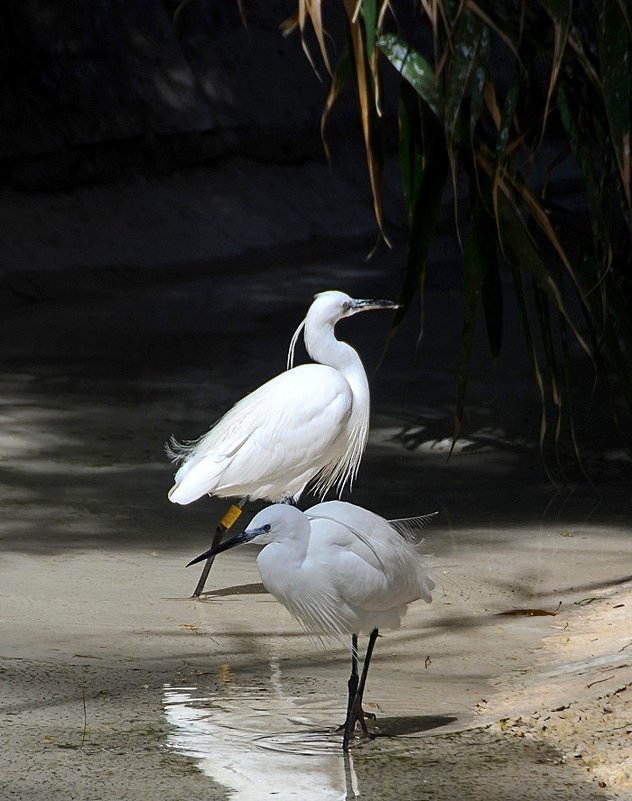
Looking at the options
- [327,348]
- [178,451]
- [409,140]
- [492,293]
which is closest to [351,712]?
[492,293]

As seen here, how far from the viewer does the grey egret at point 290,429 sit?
4613mm

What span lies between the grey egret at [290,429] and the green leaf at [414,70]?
1.81 metres

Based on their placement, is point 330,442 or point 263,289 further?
point 263,289

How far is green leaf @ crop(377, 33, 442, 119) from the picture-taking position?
107 inches

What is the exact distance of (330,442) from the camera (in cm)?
471

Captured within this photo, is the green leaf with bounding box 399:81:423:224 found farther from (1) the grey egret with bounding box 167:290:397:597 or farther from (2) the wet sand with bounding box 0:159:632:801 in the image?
(1) the grey egret with bounding box 167:290:397:597

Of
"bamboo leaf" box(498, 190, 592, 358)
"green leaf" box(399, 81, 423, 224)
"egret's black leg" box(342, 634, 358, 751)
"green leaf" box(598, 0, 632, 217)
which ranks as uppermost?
"green leaf" box(598, 0, 632, 217)

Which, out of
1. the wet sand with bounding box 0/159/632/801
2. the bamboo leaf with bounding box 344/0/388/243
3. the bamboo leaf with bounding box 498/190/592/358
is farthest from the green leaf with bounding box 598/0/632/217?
the wet sand with bounding box 0/159/632/801

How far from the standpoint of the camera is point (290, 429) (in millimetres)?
4625

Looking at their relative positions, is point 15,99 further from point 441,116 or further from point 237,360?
point 441,116

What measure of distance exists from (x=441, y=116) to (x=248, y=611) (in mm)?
2230

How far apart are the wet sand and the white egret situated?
0.94 ft

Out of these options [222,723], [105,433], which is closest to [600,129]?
[222,723]

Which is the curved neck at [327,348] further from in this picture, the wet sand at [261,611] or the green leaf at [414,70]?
the green leaf at [414,70]
